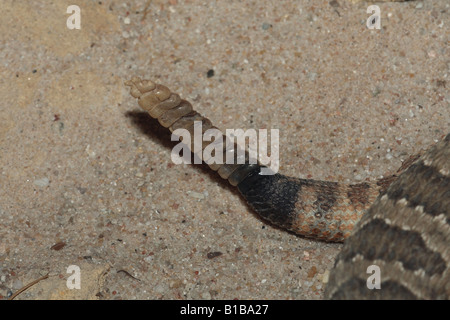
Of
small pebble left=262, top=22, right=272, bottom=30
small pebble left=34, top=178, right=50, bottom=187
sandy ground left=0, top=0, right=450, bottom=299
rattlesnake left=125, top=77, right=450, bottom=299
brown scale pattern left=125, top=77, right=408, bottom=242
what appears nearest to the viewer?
rattlesnake left=125, top=77, right=450, bottom=299

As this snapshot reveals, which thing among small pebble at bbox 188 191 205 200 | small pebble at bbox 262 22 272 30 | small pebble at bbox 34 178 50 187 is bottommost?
small pebble at bbox 188 191 205 200

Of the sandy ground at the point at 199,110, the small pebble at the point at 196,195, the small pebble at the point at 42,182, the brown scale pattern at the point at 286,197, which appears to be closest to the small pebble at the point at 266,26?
the sandy ground at the point at 199,110

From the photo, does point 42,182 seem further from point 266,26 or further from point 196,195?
point 266,26

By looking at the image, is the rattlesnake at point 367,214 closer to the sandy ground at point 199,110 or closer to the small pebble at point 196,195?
the sandy ground at point 199,110

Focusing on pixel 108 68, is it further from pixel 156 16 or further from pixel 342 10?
pixel 342 10

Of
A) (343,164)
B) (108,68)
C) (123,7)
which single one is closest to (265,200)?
(343,164)

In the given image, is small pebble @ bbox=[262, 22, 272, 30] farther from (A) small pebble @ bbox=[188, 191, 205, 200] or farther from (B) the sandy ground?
(A) small pebble @ bbox=[188, 191, 205, 200]

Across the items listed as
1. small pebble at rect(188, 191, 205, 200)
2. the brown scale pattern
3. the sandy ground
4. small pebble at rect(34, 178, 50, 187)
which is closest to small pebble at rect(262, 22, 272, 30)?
the sandy ground
